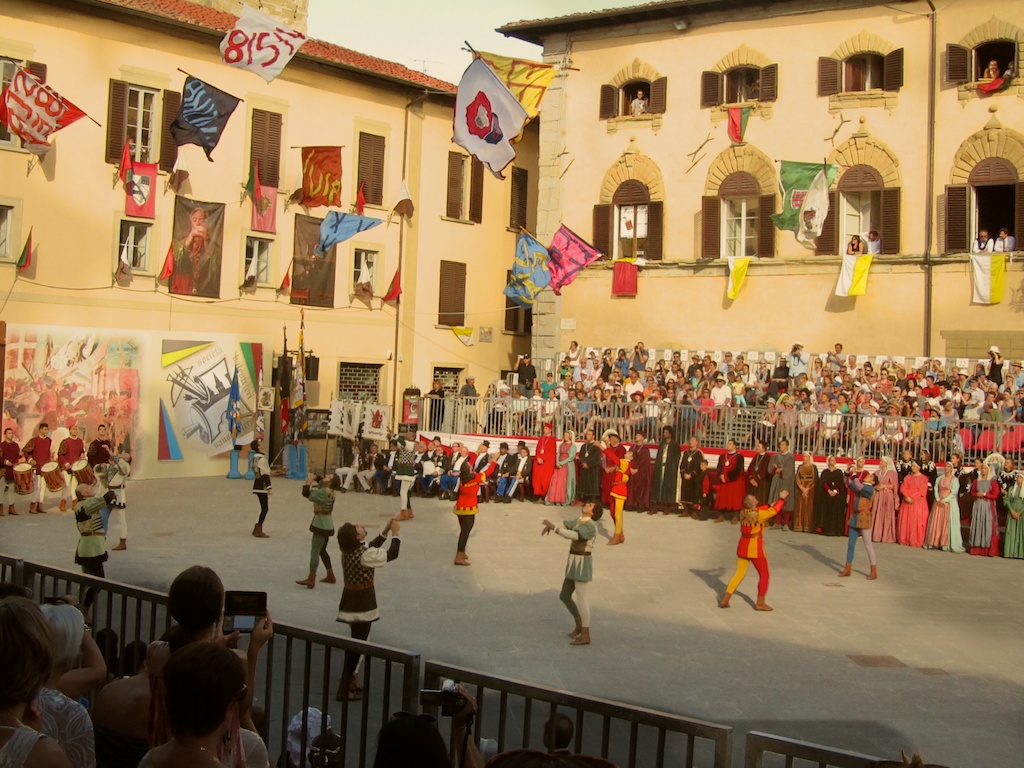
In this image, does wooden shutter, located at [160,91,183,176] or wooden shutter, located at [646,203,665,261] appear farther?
wooden shutter, located at [646,203,665,261]

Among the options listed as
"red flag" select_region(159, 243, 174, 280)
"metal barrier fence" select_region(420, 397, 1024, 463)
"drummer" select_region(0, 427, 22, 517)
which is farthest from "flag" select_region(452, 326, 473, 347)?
"drummer" select_region(0, 427, 22, 517)

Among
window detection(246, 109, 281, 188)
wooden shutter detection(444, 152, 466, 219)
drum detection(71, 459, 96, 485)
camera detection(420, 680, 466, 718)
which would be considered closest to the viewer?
camera detection(420, 680, 466, 718)

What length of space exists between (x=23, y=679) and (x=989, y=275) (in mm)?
27365

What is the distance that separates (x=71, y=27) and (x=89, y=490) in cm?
1860

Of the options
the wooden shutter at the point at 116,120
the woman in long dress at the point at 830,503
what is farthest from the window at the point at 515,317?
the woman in long dress at the point at 830,503

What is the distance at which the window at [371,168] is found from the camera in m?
34.6

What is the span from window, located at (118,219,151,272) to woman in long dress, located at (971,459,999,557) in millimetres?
21344

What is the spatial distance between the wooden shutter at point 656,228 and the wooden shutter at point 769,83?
4.16m

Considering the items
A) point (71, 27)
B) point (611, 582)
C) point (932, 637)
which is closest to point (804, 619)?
point (932, 637)

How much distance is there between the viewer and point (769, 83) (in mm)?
30672

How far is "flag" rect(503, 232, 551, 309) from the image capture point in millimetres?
30859

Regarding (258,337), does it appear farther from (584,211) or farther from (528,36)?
(528,36)

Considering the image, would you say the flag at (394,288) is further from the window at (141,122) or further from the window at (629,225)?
the window at (141,122)

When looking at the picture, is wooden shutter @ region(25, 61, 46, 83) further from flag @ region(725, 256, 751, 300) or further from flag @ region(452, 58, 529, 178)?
flag @ region(725, 256, 751, 300)
